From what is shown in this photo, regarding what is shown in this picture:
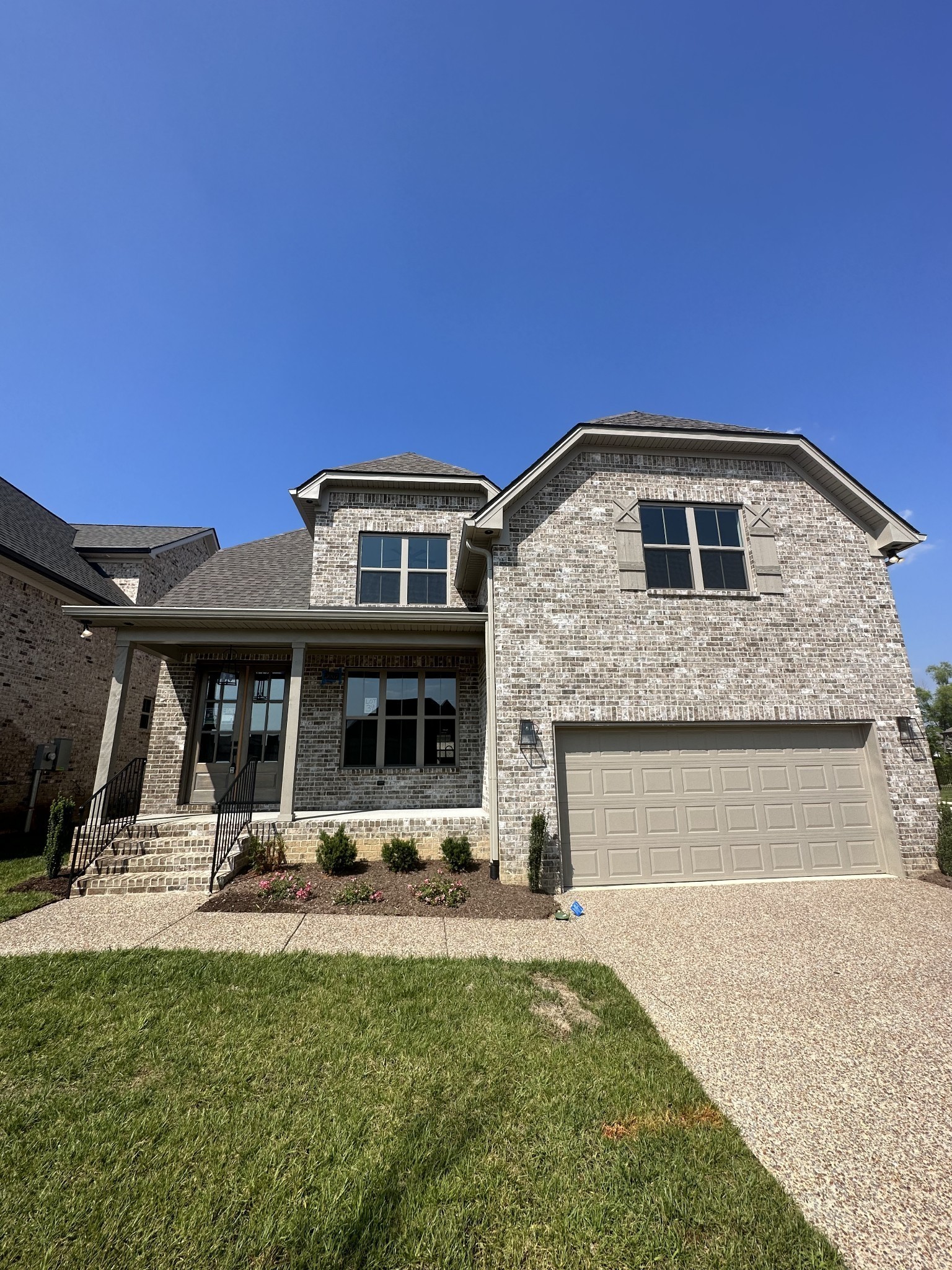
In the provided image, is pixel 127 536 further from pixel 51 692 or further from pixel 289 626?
pixel 289 626

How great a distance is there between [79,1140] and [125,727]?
14417mm

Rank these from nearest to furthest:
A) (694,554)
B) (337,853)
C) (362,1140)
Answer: (362,1140) < (337,853) < (694,554)

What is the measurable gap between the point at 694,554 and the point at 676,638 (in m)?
1.70

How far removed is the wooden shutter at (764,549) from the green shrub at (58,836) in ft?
40.0

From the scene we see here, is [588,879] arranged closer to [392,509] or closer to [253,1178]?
[253,1178]

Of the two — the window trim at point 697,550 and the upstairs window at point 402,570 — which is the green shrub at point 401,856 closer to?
the upstairs window at point 402,570

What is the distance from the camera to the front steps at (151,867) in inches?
303

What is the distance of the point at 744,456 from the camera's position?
1005 cm

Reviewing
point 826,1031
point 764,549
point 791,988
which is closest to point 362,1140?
point 826,1031

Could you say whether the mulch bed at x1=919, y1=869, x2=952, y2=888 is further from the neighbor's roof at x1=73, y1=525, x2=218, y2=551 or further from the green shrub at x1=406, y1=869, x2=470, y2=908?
the neighbor's roof at x1=73, y1=525, x2=218, y2=551

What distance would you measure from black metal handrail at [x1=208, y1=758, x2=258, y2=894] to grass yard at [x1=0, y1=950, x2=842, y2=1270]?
319 cm

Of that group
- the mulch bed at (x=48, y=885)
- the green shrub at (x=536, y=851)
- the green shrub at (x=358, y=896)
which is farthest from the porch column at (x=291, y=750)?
the green shrub at (x=536, y=851)

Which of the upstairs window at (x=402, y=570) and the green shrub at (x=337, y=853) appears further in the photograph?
the upstairs window at (x=402, y=570)

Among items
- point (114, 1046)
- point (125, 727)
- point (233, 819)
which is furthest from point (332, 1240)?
point (125, 727)
